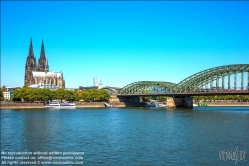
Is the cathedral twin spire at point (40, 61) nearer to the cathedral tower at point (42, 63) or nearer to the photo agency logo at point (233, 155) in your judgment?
the cathedral tower at point (42, 63)

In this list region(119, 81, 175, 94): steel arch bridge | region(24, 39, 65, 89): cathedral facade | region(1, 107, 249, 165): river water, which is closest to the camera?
region(1, 107, 249, 165): river water

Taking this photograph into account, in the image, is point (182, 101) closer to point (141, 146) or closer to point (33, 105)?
point (33, 105)

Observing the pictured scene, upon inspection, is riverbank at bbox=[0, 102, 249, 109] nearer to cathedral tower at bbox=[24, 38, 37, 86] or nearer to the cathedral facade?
the cathedral facade

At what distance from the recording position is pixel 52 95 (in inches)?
4186

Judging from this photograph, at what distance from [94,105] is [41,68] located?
84.4m

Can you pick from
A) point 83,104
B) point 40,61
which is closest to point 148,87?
point 83,104

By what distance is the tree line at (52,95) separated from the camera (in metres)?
98.9

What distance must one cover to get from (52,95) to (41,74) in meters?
66.9

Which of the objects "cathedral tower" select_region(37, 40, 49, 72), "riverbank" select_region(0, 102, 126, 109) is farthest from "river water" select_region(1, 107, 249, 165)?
"cathedral tower" select_region(37, 40, 49, 72)

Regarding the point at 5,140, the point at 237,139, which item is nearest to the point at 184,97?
the point at 237,139

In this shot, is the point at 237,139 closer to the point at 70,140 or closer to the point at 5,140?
the point at 70,140

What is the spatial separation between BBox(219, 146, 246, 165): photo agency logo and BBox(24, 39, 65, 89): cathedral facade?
14317 cm

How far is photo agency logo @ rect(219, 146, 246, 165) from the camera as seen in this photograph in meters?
21.1

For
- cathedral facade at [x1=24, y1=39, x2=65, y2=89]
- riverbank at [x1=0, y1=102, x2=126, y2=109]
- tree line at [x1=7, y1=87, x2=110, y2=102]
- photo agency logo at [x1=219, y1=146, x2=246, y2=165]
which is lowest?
photo agency logo at [x1=219, y1=146, x2=246, y2=165]
